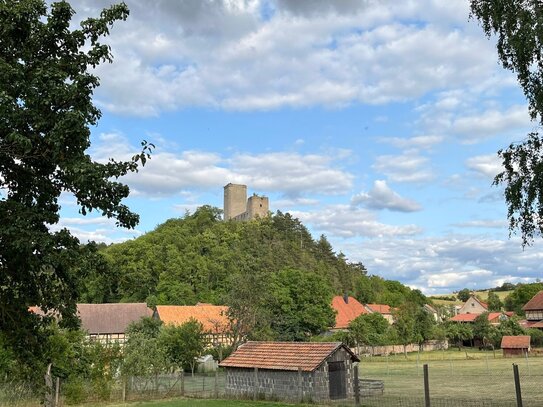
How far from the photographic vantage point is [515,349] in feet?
178

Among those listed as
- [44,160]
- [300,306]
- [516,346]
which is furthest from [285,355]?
[516,346]

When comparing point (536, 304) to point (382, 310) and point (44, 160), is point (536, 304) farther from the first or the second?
point (44, 160)

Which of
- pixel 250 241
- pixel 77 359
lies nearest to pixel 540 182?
pixel 77 359

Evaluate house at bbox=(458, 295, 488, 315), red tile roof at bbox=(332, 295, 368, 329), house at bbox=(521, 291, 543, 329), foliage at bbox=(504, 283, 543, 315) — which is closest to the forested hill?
red tile roof at bbox=(332, 295, 368, 329)

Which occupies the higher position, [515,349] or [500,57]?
[500,57]

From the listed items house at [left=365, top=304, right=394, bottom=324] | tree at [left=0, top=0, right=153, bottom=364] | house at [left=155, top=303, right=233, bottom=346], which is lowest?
house at [left=365, top=304, right=394, bottom=324]

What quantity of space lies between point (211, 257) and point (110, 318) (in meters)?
32.6

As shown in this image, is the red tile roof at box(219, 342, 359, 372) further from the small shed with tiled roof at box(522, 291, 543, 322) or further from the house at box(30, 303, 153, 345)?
the small shed with tiled roof at box(522, 291, 543, 322)

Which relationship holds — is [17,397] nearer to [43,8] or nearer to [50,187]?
[50,187]

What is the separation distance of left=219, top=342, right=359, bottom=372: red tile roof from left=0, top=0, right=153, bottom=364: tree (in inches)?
548

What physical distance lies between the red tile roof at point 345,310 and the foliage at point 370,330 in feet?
32.5

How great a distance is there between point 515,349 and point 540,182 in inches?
1860

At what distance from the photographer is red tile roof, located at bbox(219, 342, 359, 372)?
2277 centimetres

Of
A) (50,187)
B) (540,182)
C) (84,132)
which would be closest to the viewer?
(84,132)
